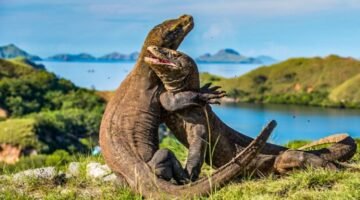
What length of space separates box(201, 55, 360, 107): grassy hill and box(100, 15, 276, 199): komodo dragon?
463ft

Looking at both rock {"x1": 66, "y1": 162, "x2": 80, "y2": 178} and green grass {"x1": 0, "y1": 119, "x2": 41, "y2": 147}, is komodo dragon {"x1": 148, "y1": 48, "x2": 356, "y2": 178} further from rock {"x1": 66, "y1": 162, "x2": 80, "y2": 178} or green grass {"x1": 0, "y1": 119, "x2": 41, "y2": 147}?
green grass {"x1": 0, "y1": 119, "x2": 41, "y2": 147}

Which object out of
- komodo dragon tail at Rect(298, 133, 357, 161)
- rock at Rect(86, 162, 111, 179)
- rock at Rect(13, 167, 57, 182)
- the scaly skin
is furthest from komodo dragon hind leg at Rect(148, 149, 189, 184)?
rock at Rect(13, 167, 57, 182)

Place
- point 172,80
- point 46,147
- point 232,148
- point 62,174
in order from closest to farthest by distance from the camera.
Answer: point 172,80 → point 232,148 → point 62,174 → point 46,147

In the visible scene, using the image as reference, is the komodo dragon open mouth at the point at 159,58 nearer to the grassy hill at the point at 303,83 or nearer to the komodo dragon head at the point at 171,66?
the komodo dragon head at the point at 171,66

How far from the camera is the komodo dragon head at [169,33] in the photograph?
935cm

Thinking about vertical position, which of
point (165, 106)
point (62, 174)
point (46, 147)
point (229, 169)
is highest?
point (165, 106)

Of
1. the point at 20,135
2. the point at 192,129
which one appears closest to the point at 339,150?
the point at 192,129

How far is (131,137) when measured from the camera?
9.11m

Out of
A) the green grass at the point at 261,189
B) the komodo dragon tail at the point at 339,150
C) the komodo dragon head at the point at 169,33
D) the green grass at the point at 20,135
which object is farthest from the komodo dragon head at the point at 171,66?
the green grass at the point at 20,135

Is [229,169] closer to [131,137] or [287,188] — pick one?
[287,188]

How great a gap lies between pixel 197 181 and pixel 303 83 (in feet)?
541

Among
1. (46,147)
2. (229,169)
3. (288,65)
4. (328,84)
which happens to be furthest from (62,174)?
(288,65)

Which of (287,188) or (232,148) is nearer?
(287,188)

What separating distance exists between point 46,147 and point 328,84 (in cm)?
8423
